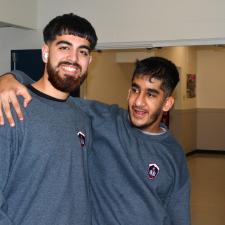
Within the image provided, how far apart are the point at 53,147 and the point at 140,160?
51 centimetres

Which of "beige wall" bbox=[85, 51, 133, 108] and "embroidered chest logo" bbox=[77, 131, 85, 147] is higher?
"beige wall" bbox=[85, 51, 133, 108]

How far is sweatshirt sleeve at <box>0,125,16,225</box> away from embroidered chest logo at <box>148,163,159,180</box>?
707 millimetres

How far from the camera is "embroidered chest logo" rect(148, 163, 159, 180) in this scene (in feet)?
6.15

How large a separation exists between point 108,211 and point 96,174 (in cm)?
18

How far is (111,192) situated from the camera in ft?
5.97

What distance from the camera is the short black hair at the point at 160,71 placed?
6.60 feet

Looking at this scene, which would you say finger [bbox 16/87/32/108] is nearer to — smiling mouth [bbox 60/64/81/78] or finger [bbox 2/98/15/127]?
finger [bbox 2/98/15/127]

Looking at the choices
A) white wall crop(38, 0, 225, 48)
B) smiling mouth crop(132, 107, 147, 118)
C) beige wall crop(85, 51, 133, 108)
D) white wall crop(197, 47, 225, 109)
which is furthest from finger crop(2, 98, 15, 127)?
white wall crop(197, 47, 225, 109)

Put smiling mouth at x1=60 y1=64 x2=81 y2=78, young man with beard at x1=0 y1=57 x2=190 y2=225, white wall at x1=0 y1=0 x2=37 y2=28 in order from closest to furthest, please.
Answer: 1. smiling mouth at x1=60 y1=64 x2=81 y2=78
2. young man with beard at x1=0 y1=57 x2=190 y2=225
3. white wall at x1=0 y1=0 x2=37 y2=28

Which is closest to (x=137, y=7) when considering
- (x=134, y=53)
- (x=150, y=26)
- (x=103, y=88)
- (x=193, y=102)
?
(x=150, y=26)

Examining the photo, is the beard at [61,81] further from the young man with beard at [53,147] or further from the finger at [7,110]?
the finger at [7,110]

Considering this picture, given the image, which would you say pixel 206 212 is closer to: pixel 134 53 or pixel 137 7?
pixel 137 7

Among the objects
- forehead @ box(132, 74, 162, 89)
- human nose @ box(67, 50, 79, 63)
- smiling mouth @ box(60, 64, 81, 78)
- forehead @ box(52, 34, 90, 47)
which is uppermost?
forehead @ box(52, 34, 90, 47)

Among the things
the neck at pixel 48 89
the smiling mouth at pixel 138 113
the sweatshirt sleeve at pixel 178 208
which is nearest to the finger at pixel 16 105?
the neck at pixel 48 89
